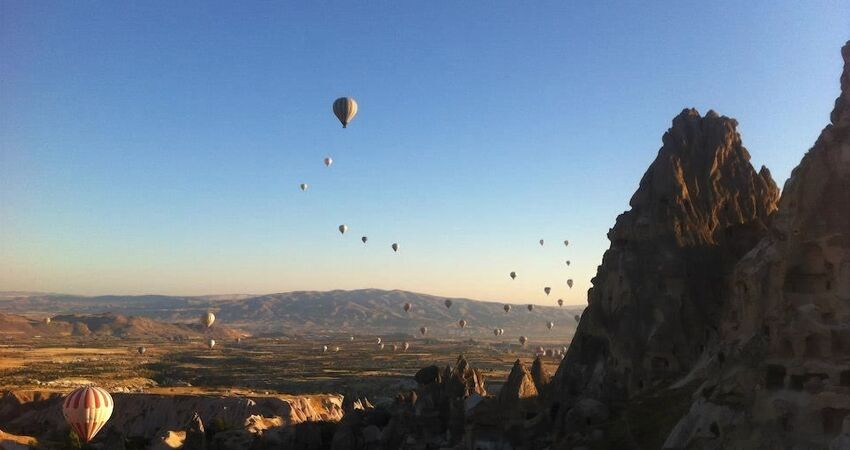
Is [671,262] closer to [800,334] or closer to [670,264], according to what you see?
[670,264]

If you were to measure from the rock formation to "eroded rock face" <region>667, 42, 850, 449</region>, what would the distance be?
11.8 meters

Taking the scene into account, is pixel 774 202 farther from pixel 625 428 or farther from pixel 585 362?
pixel 625 428

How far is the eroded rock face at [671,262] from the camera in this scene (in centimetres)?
4028

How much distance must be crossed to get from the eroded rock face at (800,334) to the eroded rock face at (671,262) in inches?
478

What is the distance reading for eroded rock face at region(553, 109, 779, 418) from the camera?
132 feet

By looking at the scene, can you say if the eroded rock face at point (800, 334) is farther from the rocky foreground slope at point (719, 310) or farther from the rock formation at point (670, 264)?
the rock formation at point (670, 264)

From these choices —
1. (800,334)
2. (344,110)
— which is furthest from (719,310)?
(344,110)

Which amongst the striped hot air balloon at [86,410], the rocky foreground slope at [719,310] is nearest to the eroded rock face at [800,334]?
the rocky foreground slope at [719,310]

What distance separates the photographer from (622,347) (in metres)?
41.4

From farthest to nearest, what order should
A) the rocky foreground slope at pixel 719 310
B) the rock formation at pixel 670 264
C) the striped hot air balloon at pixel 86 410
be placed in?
the striped hot air balloon at pixel 86 410, the rock formation at pixel 670 264, the rocky foreground slope at pixel 719 310

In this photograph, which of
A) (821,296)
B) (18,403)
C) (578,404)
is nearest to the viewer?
(821,296)

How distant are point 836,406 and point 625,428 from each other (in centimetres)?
1162

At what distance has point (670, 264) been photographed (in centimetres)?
4162

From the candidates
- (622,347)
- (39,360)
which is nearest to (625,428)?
(622,347)
